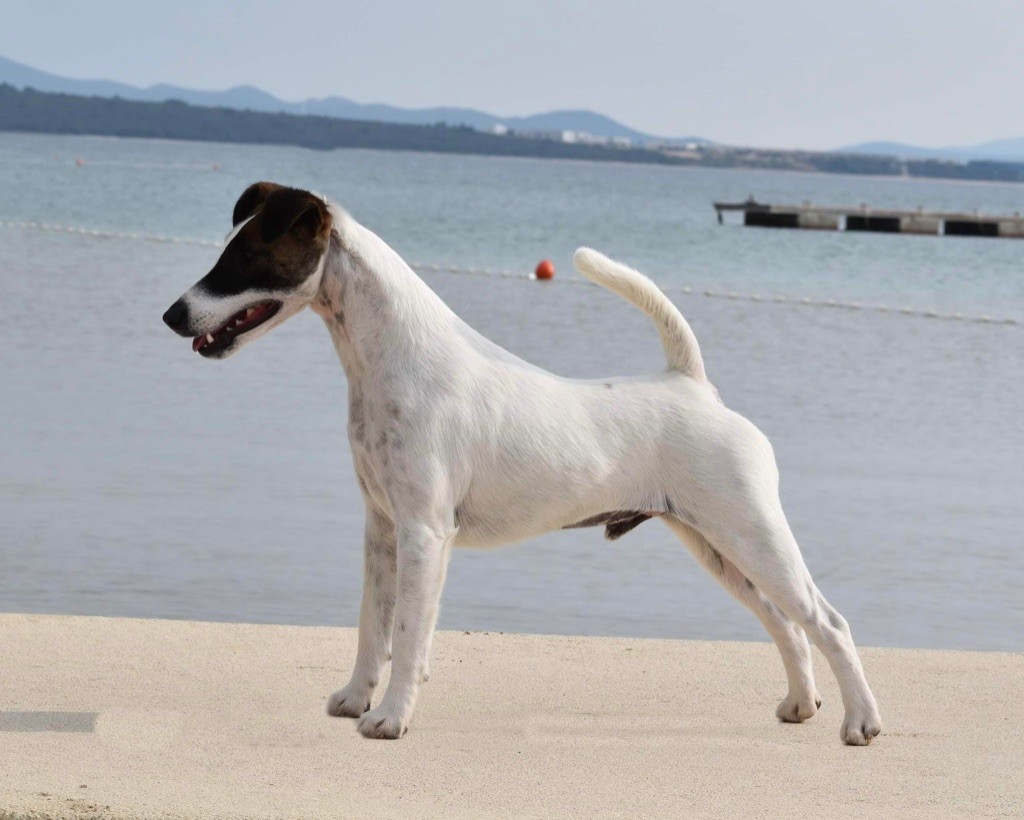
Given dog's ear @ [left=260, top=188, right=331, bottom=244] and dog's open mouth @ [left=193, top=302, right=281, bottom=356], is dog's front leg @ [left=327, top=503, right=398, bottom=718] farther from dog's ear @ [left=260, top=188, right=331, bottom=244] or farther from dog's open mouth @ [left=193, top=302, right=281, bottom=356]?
dog's ear @ [left=260, top=188, right=331, bottom=244]

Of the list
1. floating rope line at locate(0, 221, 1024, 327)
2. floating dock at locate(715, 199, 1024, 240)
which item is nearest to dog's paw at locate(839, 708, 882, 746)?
floating rope line at locate(0, 221, 1024, 327)

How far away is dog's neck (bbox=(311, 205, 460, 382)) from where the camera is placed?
4957 mm

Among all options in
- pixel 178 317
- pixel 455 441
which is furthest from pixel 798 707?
pixel 178 317

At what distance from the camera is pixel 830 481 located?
35.6 ft

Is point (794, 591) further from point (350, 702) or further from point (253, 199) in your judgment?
point (253, 199)

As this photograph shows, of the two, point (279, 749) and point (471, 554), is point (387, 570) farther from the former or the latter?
point (471, 554)

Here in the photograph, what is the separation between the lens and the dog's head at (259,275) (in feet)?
15.8

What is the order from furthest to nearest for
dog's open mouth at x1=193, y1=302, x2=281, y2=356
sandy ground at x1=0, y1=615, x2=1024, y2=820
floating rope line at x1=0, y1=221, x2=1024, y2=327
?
floating rope line at x1=0, y1=221, x2=1024, y2=327 < dog's open mouth at x1=193, y1=302, x2=281, y2=356 < sandy ground at x1=0, y1=615, x2=1024, y2=820

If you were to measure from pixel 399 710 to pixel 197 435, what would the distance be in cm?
698

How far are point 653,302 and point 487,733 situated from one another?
1.55 m

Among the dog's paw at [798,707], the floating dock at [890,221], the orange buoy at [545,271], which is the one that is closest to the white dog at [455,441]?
the dog's paw at [798,707]

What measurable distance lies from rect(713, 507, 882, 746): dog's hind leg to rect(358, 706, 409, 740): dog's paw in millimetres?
1164

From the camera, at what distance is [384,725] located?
16.4 feet

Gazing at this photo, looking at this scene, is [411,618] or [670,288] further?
[670,288]
